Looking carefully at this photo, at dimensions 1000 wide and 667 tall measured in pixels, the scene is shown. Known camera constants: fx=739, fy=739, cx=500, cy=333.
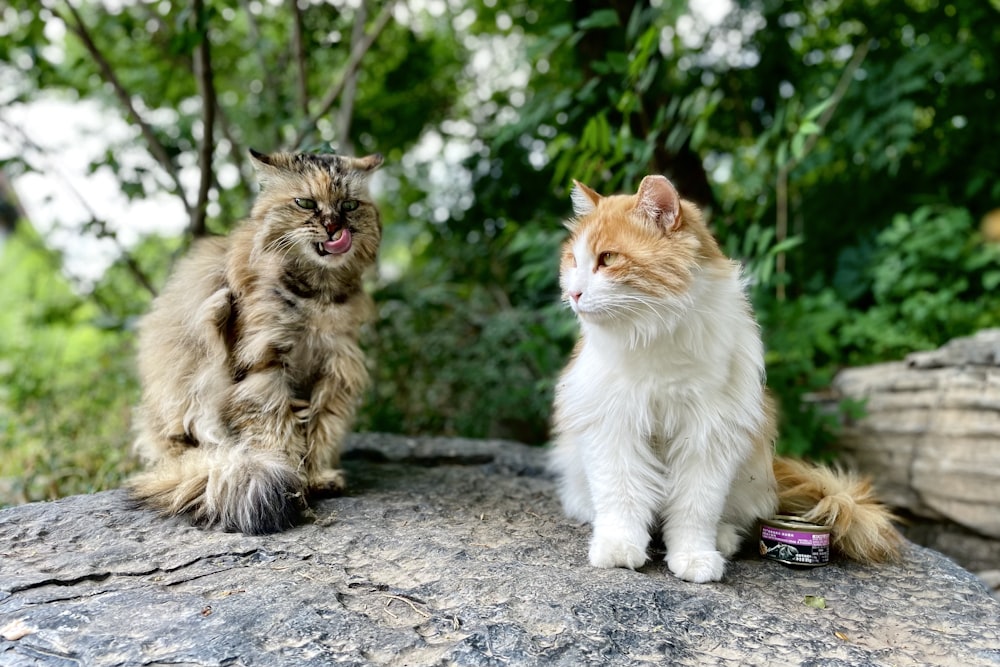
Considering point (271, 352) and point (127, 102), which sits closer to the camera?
point (271, 352)

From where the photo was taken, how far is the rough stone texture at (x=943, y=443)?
365cm

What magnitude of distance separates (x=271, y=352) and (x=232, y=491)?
19.6 inches

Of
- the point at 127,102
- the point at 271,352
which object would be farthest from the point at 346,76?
the point at 271,352

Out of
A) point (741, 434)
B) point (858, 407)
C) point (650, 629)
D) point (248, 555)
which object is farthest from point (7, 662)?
point (858, 407)

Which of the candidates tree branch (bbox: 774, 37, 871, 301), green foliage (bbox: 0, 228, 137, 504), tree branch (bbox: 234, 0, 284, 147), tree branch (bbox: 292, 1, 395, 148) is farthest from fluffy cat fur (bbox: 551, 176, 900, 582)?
tree branch (bbox: 234, 0, 284, 147)

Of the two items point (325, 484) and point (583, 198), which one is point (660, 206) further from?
point (325, 484)

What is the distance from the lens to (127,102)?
12.6 feet

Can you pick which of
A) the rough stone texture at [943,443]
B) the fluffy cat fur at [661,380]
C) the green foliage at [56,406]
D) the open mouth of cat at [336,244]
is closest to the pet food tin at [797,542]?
the fluffy cat fur at [661,380]

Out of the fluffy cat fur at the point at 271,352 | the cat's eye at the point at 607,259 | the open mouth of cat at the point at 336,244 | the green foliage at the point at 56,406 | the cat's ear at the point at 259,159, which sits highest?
the cat's ear at the point at 259,159

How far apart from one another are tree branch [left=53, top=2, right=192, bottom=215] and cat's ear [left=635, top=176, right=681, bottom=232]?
9.84 feet

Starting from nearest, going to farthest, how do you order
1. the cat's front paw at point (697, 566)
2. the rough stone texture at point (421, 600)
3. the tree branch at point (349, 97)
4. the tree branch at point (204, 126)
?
the rough stone texture at point (421, 600) < the cat's front paw at point (697, 566) < the tree branch at point (204, 126) < the tree branch at point (349, 97)

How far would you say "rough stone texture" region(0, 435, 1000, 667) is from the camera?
1734 mm

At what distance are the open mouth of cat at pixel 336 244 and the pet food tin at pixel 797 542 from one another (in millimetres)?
1709

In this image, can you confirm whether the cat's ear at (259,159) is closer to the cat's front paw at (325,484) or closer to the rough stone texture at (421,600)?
the cat's front paw at (325,484)
